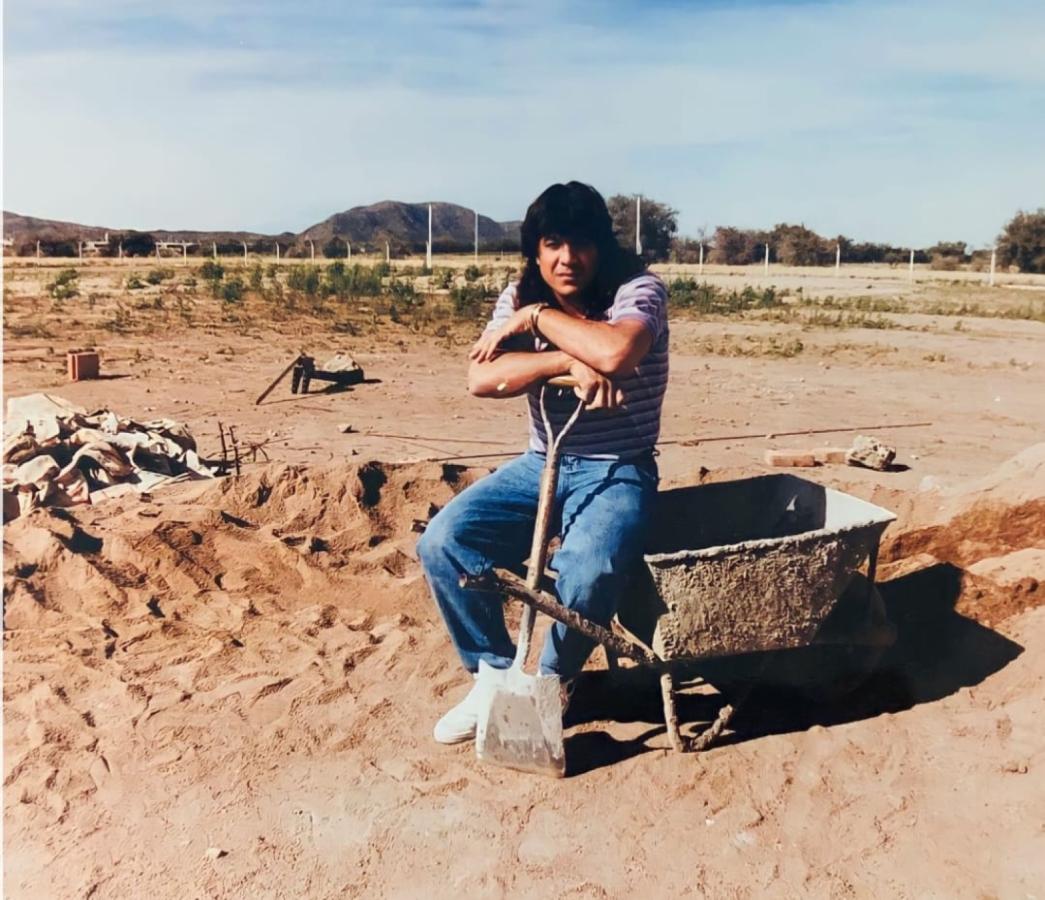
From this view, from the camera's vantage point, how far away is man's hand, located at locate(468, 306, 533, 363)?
336cm

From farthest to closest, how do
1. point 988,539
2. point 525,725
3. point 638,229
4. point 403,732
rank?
1. point 638,229
2. point 988,539
3. point 403,732
4. point 525,725

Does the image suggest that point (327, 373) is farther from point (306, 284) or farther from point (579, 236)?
point (306, 284)

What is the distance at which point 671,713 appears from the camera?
131 inches

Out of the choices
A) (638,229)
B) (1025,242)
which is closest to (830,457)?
(638,229)

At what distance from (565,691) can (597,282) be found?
52.0 inches

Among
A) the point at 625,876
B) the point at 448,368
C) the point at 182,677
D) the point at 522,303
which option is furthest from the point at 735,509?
the point at 448,368

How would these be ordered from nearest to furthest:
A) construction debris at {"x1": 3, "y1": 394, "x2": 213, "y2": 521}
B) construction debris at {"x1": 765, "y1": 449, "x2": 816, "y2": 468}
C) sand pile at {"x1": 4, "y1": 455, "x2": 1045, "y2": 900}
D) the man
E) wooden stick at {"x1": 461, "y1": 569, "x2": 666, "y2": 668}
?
1. sand pile at {"x1": 4, "y1": 455, "x2": 1045, "y2": 900}
2. wooden stick at {"x1": 461, "y1": 569, "x2": 666, "y2": 668}
3. the man
4. construction debris at {"x1": 3, "y1": 394, "x2": 213, "y2": 521}
5. construction debris at {"x1": 765, "y1": 449, "x2": 816, "y2": 468}

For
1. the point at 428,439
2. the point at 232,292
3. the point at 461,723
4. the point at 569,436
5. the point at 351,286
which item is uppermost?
the point at 351,286

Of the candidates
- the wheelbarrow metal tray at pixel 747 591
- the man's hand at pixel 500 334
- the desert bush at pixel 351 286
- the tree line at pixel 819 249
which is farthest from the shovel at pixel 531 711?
the tree line at pixel 819 249

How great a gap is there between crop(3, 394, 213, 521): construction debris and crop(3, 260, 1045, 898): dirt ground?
1.42 ft

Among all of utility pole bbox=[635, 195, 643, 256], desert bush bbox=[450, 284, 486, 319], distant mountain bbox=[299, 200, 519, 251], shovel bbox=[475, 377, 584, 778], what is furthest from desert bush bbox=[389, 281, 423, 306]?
distant mountain bbox=[299, 200, 519, 251]

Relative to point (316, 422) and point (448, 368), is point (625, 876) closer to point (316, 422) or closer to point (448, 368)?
point (316, 422)

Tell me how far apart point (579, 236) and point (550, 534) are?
0.95 metres

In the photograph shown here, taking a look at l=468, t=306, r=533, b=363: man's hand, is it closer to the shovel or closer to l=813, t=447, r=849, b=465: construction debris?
the shovel
